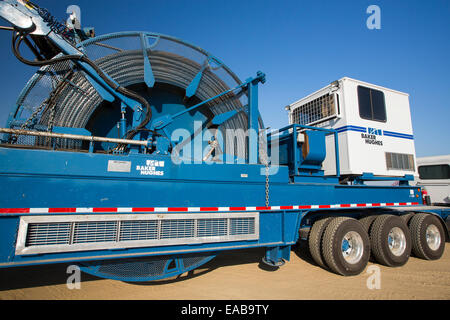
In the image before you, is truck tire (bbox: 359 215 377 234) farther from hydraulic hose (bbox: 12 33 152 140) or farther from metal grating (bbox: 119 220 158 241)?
hydraulic hose (bbox: 12 33 152 140)

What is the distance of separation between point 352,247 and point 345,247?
0.16 metres

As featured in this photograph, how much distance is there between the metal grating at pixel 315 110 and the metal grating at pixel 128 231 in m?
3.15

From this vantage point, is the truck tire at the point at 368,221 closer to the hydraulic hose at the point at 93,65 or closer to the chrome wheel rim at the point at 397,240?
the chrome wheel rim at the point at 397,240

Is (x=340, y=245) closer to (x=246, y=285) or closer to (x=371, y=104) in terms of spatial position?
(x=246, y=285)

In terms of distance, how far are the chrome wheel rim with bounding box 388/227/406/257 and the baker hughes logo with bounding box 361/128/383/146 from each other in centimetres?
184

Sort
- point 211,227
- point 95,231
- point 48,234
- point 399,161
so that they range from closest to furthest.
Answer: point 48,234 → point 95,231 → point 211,227 → point 399,161

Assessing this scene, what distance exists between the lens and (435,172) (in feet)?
27.0

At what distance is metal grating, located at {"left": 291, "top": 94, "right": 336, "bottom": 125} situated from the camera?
545 centimetres

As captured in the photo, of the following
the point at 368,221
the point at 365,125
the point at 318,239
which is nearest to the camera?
the point at 318,239

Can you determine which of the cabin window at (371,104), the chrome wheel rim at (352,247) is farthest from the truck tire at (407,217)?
the cabin window at (371,104)

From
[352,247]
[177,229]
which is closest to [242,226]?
[177,229]

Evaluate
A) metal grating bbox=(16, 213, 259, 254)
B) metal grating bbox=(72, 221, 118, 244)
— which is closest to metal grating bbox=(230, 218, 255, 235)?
metal grating bbox=(16, 213, 259, 254)

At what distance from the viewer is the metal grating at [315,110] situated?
5.45 metres

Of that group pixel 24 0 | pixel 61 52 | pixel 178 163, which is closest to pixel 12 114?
pixel 61 52
